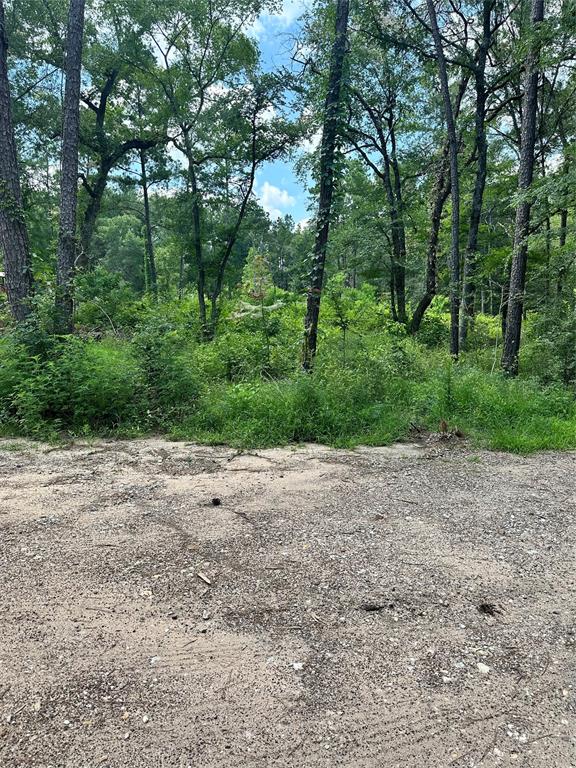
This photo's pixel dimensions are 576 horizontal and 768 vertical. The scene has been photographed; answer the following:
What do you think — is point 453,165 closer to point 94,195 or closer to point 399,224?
point 399,224

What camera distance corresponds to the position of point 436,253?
14.3m

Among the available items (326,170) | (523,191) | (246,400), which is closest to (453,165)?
(523,191)

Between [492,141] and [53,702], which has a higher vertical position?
[492,141]

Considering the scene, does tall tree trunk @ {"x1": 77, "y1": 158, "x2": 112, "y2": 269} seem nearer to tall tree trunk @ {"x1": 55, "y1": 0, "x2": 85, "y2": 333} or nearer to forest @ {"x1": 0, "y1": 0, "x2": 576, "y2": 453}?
forest @ {"x1": 0, "y1": 0, "x2": 576, "y2": 453}

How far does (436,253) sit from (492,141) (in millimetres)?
4606

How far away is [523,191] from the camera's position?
302 inches

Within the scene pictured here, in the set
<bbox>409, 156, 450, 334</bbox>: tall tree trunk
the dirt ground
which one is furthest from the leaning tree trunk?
<bbox>409, 156, 450, 334</bbox>: tall tree trunk

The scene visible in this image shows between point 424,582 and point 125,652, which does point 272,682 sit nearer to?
point 125,652

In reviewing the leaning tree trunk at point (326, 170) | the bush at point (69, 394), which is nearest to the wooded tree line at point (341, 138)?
the leaning tree trunk at point (326, 170)

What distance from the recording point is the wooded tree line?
882cm

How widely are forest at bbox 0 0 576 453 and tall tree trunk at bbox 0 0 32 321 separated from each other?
0.11 ft

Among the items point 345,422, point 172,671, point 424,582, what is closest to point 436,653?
point 424,582

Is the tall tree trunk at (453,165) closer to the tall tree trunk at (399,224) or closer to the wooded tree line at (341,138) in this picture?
the wooded tree line at (341,138)

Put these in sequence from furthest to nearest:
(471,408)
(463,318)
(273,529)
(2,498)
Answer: (463,318)
(471,408)
(2,498)
(273,529)
